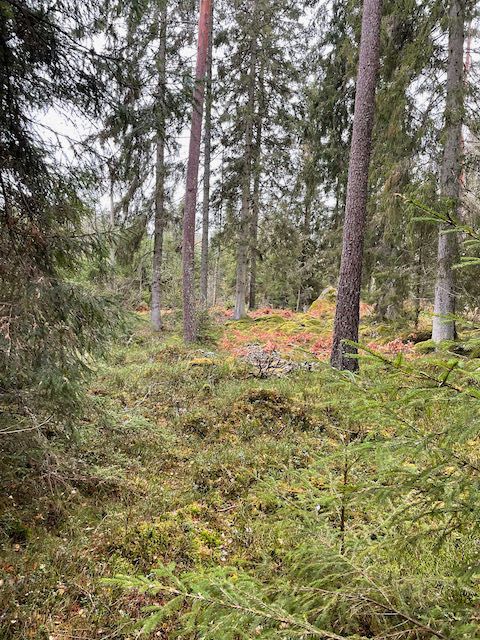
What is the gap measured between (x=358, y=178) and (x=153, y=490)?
19.4 feet

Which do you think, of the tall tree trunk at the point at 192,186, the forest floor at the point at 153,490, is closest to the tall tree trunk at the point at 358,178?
the forest floor at the point at 153,490

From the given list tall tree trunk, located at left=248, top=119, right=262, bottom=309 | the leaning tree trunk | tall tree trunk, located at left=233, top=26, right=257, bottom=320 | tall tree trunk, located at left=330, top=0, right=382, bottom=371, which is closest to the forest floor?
tall tree trunk, located at left=330, top=0, right=382, bottom=371

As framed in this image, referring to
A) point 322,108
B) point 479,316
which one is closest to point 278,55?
point 322,108

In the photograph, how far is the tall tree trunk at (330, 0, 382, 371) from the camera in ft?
22.2

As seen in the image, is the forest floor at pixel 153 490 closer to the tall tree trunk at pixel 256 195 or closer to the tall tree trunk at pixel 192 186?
the tall tree trunk at pixel 192 186

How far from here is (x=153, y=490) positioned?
4332 mm

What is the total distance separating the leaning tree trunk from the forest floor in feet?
11.5

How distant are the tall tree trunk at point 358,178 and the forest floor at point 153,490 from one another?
4.09 ft

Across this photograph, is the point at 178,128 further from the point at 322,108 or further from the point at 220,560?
the point at 220,560

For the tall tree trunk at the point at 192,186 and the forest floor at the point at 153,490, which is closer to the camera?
the forest floor at the point at 153,490

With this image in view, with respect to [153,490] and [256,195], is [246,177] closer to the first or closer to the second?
[256,195]

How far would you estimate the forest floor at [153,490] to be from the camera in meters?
2.84

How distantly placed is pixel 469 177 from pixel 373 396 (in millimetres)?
9226

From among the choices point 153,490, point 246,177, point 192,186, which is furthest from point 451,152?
point 246,177
